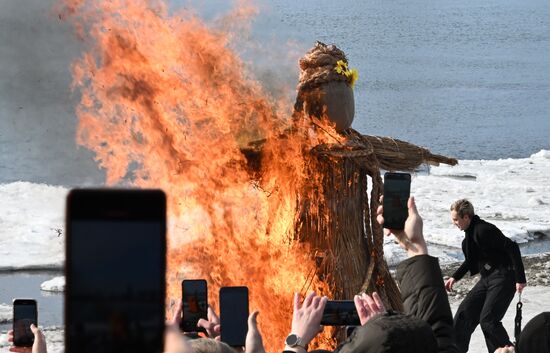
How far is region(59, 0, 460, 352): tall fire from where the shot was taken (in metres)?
6.30

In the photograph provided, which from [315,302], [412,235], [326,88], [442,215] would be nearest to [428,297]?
[412,235]

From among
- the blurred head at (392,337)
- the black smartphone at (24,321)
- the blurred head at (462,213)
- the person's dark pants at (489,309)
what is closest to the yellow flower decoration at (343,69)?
the blurred head at (462,213)

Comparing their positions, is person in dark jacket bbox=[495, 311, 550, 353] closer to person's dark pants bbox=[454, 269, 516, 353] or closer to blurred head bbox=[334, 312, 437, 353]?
blurred head bbox=[334, 312, 437, 353]

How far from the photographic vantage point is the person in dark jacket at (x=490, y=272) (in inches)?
305

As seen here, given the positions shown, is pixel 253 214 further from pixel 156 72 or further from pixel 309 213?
pixel 156 72

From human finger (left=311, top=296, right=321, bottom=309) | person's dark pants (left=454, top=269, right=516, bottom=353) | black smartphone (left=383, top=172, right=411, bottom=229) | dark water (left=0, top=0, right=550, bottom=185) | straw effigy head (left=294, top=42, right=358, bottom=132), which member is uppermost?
dark water (left=0, top=0, right=550, bottom=185)

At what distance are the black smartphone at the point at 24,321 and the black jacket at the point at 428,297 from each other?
66.2 inches

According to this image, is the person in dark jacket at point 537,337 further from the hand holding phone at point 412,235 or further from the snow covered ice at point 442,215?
the snow covered ice at point 442,215

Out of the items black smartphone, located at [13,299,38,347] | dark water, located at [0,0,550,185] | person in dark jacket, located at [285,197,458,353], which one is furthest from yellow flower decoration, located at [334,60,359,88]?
black smartphone, located at [13,299,38,347]

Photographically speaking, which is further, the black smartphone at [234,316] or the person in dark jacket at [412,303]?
the black smartphone at [234,316]

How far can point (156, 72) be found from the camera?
666cm

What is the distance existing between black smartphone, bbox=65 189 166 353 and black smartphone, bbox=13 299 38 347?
3.07 metres

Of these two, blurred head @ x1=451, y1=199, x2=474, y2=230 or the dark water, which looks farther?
the dark water

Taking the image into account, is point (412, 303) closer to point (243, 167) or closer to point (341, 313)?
point (341, 313)
